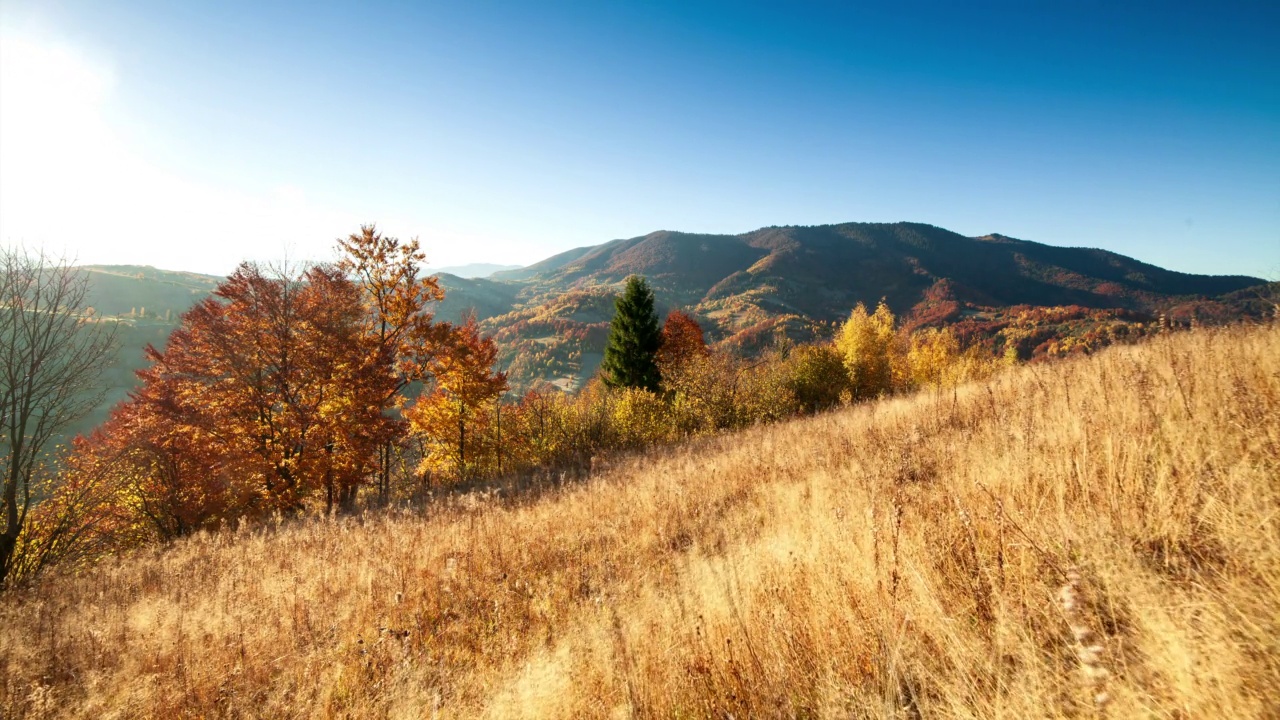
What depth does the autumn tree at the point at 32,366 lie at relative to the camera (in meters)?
7.99

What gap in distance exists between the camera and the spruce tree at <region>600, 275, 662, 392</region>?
29.8 m

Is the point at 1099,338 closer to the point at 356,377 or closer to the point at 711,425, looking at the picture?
the point at 711,425

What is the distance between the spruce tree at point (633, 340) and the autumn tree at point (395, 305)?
544 inches

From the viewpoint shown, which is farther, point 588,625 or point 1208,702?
point 588,625

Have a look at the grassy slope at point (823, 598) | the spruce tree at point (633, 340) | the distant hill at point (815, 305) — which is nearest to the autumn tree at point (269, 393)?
the grassy slope at point (823, 598)

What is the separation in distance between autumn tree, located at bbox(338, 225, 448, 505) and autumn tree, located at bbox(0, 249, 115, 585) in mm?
7677

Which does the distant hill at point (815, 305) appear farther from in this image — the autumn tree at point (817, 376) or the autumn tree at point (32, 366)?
the autumn tree at point (32, 366)

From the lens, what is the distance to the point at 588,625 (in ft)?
11.8

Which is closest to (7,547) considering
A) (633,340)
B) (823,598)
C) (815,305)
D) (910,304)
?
(823,598)

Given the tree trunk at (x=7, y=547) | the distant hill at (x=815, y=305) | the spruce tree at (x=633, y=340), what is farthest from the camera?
the distant hill at (x=815, y=305)

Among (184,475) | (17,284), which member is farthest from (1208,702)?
(184,475)

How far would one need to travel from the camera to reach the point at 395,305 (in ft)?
56.2

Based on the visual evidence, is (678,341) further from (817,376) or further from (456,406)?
(456,406)

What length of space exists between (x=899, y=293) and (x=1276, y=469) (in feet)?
702
